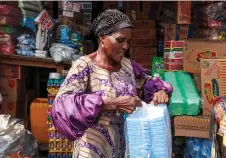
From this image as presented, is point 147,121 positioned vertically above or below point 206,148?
above

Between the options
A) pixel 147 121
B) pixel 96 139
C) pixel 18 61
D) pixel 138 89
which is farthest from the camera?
pixel 18 61

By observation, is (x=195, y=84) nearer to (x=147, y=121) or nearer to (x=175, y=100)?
(x=175, y=100)

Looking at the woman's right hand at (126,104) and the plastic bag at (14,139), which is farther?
the plastic bag at (14,139)

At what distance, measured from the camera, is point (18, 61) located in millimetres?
4508

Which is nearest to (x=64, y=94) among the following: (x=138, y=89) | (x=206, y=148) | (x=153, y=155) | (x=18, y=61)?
(x=153, y=155)

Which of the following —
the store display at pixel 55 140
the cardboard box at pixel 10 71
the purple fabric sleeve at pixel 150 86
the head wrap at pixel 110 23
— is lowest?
the store display at pixel 55 140

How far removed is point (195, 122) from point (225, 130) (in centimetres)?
144

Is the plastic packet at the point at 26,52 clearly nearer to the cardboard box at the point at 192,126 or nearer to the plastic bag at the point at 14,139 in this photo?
the plastic bag at the point at 14,139

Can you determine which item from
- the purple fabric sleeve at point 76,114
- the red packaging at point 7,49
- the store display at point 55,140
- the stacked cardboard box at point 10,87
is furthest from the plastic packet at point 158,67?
the purple fabric sleeve at point 76,114

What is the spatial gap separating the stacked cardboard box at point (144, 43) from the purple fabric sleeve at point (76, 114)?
12.5ft

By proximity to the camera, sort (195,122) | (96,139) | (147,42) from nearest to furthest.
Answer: (96,139) < (195,122) < (147,42)

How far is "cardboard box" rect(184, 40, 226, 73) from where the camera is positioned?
12.2 ft

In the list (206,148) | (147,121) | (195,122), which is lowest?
(206,148)

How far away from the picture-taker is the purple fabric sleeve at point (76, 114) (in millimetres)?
1708
